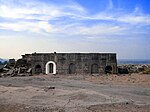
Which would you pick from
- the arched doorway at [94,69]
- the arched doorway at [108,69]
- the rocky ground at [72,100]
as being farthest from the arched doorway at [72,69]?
the rocky ground at [72,100]

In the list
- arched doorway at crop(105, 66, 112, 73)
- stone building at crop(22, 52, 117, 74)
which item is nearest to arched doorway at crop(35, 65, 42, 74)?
stone building at crop(22, 52, 117, 74)

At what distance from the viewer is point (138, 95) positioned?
1848 cm

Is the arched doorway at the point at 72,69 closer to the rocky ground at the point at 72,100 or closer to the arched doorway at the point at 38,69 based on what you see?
the arched doorway at the point at 38,69

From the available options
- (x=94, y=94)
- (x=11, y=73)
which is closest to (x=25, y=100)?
(x=94, y=94)

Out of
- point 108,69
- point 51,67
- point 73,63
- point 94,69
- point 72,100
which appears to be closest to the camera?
point 72,100

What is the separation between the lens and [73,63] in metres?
34.1

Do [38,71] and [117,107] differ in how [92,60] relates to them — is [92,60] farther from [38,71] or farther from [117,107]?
[117,107]

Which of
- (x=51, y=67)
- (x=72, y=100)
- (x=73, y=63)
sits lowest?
(x=72, y=100)

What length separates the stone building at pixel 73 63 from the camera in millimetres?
33625

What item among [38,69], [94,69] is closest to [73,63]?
[94,69]

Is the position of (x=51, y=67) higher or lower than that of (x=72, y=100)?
higher

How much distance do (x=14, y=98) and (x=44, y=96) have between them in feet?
6.25

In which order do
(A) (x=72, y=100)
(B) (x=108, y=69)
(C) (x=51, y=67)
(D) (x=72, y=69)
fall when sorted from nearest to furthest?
1. (A) (x=72, y=100)
2. (D) (x=72, y=69)
3. (B) (x=108, y=69)
4. (C) (x=51, y=67)

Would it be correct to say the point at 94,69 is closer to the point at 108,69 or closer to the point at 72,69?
the point at 108,69
